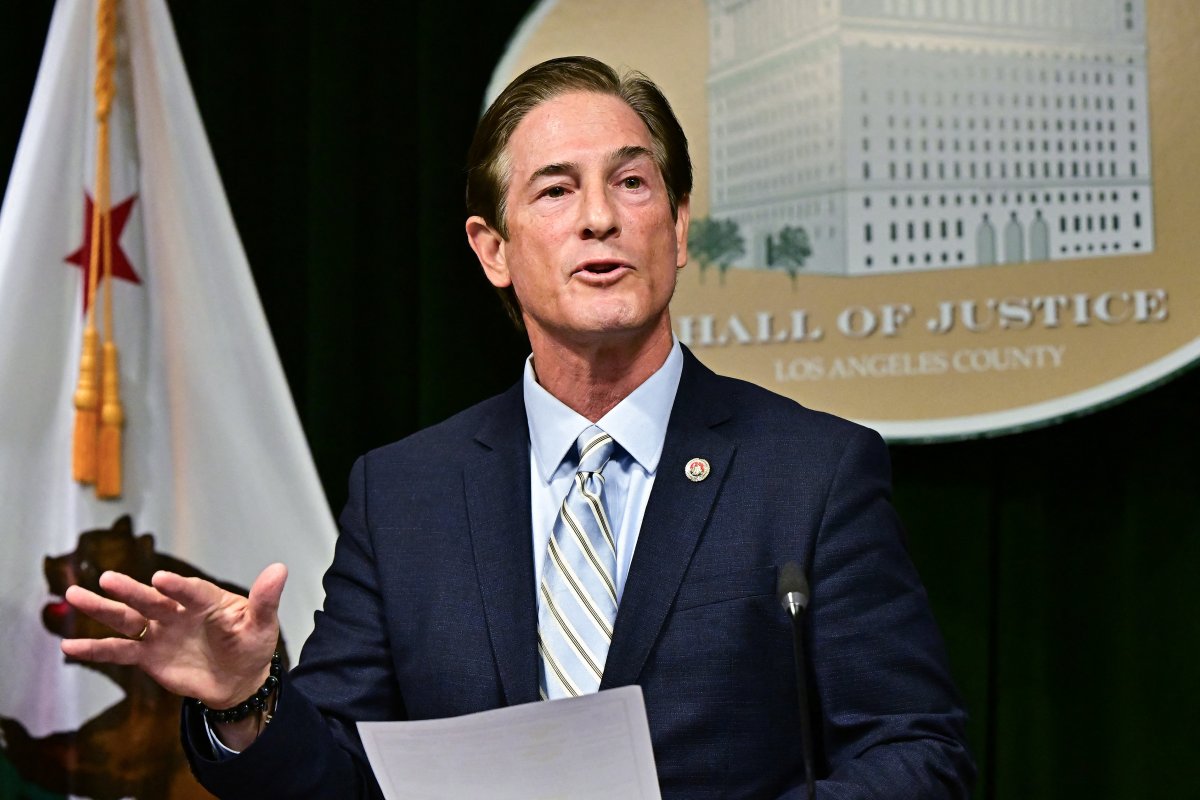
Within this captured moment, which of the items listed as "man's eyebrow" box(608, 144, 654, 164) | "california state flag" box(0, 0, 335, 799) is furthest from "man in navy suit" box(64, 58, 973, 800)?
"california state flag" box(0, 0, 335, 799)

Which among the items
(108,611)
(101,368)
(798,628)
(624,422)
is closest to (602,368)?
(624,422)

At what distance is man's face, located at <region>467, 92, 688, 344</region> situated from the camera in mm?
1760

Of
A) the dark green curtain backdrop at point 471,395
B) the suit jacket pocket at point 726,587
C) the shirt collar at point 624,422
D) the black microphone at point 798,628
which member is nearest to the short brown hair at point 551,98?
the shirt collar at point 624,422

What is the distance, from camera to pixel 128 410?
8.79ft

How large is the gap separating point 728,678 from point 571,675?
180mm

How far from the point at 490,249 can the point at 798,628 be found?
0.86 m

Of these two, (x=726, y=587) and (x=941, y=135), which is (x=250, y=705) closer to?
(x=726, y=587)

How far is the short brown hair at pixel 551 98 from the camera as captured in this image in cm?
187

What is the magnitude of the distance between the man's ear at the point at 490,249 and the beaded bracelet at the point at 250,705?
0.69 metres

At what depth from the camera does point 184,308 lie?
2.75 meters

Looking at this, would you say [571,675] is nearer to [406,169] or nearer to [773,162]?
[773,162]

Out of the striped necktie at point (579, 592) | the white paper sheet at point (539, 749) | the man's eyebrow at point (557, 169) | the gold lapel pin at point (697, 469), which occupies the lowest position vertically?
the white paper sheet at point (539, 749)

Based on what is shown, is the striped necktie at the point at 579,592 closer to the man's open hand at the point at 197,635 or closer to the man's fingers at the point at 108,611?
the man's open hand at the point at 197,635

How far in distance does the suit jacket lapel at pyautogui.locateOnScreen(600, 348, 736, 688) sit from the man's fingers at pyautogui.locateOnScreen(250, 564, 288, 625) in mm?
397
